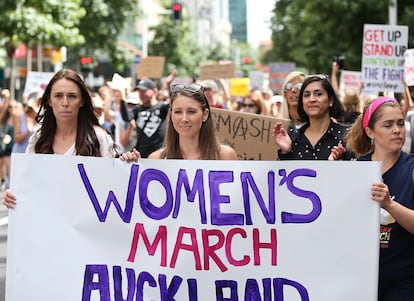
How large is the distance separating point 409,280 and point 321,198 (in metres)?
0.52

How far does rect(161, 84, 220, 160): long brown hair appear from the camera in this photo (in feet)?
16.3

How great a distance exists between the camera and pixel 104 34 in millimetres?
35500

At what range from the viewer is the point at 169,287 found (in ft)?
14.8

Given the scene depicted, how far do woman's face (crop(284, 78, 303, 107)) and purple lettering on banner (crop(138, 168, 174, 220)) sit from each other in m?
2.50

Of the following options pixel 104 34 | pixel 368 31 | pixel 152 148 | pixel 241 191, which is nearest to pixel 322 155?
pixel 241 191

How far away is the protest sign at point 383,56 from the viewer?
507 inches

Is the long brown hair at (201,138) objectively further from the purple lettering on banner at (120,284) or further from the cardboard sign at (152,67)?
the cardboard sign at (152,67)

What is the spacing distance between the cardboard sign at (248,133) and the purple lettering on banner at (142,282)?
2.77 metres

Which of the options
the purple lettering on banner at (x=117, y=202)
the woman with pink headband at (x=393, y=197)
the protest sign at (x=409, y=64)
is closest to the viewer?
the woman with pink headband at (x=393, y=197)

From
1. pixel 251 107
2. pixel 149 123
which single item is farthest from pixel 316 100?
pixel 251 107

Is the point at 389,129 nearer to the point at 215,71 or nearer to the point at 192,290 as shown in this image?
the point at 192,290

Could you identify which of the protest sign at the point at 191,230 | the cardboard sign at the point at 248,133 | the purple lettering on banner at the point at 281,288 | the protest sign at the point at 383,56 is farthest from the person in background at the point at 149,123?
the purple lettering on banner at the point at 281,288

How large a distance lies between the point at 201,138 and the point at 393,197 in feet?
3.53

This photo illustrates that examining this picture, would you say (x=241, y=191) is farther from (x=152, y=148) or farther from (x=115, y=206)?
(x=152, y=148)
